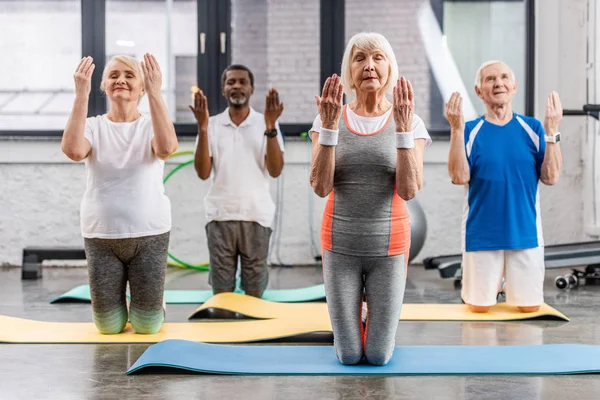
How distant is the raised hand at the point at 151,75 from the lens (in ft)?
11.9

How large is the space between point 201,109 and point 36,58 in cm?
318

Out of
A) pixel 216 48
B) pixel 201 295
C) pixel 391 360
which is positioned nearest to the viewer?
pixel 391 360

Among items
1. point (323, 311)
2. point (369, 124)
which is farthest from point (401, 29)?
point (369, 124)

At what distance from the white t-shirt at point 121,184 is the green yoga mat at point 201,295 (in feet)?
4.50

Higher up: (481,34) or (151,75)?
(481,34)

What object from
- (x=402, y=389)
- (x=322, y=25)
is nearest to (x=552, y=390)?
(x=402, y=389)

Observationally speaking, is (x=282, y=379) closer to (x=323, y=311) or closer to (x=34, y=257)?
(x=323, y=311)

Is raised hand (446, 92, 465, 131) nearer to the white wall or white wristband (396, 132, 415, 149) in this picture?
white wristband (396, 132, 415, 149)

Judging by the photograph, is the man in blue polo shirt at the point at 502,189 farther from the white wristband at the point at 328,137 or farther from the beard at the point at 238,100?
the white wristband at the point at 328,137

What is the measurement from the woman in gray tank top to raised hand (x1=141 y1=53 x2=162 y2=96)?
808 mm

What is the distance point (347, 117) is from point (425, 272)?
11.9ft

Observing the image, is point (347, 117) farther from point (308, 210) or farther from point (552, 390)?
point (308, 210)

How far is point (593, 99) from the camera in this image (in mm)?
6961

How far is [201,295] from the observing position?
17.6 feet
